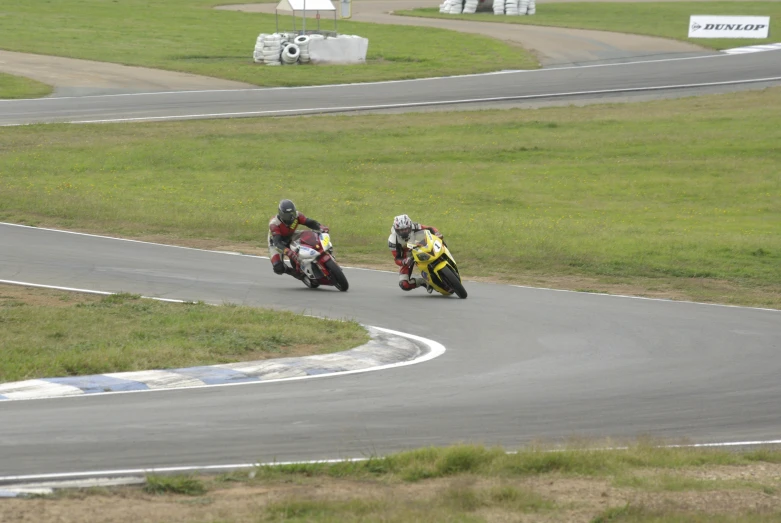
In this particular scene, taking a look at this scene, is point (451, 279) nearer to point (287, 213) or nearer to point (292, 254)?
point (292, 254)

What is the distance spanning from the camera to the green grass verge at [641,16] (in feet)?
190

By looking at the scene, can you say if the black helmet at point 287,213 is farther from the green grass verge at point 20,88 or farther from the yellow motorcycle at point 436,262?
the green grass verge at point 20,88

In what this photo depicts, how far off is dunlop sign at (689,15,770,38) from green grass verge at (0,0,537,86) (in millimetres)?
11327

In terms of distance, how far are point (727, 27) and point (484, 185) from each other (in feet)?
110

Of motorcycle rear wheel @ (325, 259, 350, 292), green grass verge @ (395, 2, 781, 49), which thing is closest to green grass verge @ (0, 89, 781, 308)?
motorcycle rear wheel @ (325, 259, 350, 292)

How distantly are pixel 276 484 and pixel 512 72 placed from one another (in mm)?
39580

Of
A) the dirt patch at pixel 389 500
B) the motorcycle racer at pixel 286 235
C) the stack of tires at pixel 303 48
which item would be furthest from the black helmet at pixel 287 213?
the stack of tires at pixel 303 48

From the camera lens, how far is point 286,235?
1805 centimetres

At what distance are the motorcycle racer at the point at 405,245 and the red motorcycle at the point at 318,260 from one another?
3.09 feet

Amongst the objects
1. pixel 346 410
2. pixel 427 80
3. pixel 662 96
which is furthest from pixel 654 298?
pixel 427 80

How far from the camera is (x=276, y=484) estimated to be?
7.74m

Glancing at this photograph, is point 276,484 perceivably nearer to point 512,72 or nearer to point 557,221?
point 557,221

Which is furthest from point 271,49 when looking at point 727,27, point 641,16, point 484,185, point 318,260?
point 318,260

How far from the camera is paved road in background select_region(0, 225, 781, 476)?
8.73 metres
